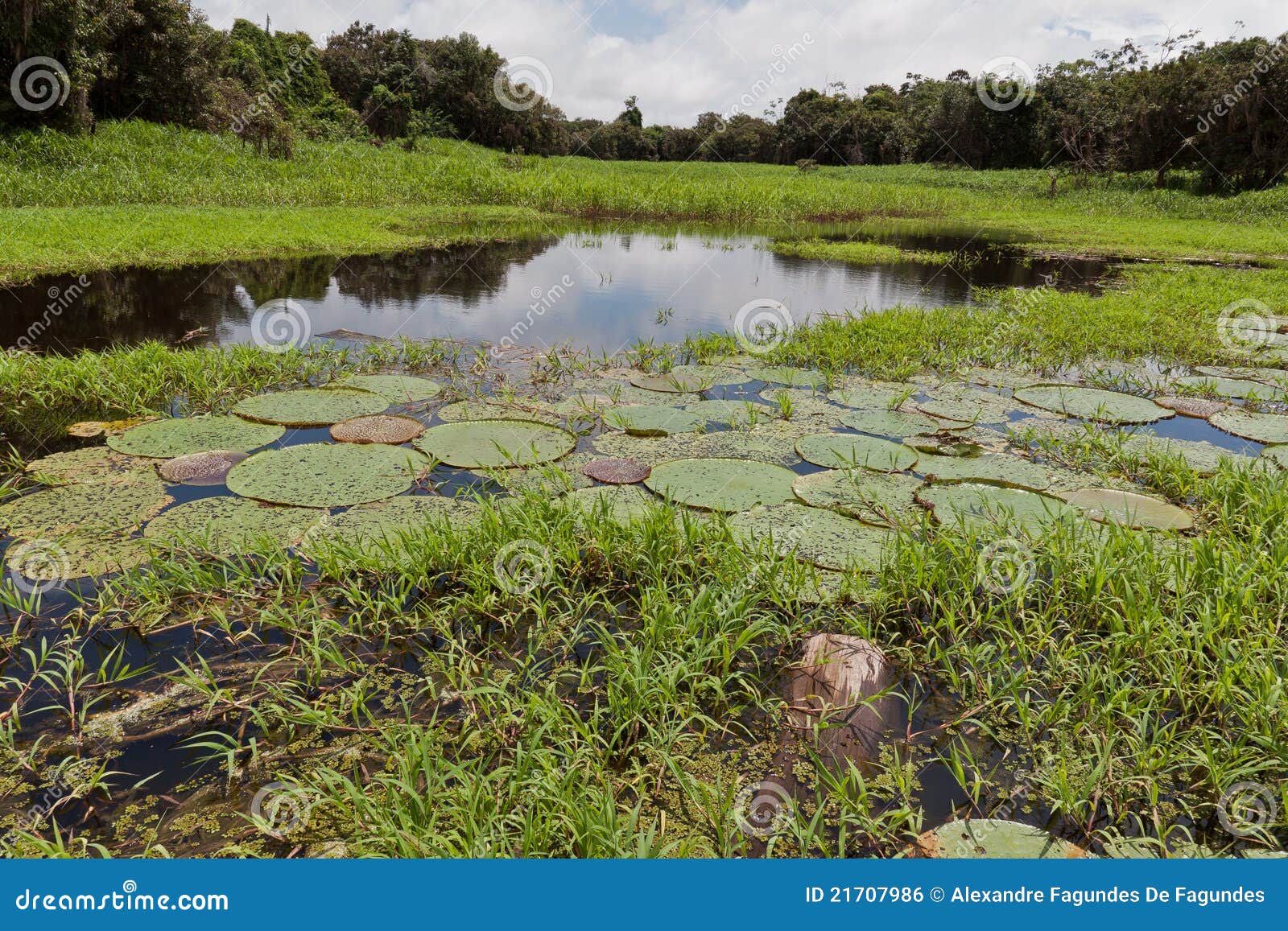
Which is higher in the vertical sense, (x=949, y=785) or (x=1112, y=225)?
(x=1112, y=225)

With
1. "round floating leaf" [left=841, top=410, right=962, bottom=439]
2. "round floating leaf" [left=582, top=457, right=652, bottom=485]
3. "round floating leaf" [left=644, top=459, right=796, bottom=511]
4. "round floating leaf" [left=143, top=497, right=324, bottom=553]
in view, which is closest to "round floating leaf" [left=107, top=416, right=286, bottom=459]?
"round floating leaf" [left=143, top=497, right=324, bottom=553]

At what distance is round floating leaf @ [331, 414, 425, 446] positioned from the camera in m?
3.73

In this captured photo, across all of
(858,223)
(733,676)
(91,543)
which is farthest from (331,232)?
(858,223)

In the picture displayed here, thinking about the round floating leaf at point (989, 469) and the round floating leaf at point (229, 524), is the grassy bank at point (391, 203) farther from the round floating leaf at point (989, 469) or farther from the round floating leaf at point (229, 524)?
the round floating leaf at point (989, 469)

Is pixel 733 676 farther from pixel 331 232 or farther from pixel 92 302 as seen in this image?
pixel 331 232

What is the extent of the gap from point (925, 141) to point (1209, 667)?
40.5 metres

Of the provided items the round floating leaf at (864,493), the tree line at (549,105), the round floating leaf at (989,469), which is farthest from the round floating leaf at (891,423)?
the tree line at (549,105)

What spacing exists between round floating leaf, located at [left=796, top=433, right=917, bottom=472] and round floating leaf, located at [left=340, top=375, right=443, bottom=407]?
2287mm

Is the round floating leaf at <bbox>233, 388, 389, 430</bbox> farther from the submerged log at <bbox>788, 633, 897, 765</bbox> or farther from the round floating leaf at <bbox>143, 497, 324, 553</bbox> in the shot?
the submerged log at <bbox>788, 633, 897, 765</bbox>

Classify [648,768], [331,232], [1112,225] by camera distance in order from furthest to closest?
[1112,225], [331,232], [648,768]

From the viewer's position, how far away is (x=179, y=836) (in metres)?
1.64

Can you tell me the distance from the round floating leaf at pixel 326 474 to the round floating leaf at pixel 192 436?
1.06 ft

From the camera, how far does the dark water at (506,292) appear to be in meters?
6.10

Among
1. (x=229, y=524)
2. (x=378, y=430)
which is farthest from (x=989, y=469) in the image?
(x=229, y=524)
